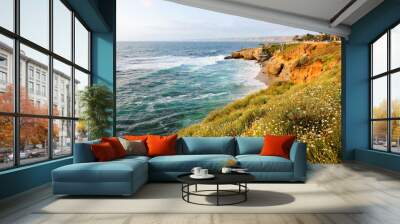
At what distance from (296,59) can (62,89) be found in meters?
7.22

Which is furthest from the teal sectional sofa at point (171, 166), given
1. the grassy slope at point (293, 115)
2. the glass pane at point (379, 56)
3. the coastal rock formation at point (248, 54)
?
the coastal rock formation at point (248, 54)

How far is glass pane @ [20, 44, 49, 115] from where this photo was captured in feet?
18.9

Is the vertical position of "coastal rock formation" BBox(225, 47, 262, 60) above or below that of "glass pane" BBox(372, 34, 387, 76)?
above

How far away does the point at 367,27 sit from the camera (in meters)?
9.34

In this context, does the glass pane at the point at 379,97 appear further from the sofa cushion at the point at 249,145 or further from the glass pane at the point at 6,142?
the glass pane at the point at 6,142

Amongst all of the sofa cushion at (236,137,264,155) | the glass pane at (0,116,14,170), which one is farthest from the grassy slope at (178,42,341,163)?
the glass pane at (0,116,14,170)

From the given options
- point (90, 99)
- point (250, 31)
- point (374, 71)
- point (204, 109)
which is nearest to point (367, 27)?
point (374, 71)

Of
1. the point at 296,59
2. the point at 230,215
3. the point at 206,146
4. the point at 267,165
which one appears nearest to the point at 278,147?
the point at 267,165

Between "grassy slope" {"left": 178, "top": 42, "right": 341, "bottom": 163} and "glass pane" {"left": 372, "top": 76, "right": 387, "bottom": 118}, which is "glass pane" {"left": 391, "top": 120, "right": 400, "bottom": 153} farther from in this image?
"grassy slope" {"left": 178, "top": 42, "right": 341, "bottom": 163}

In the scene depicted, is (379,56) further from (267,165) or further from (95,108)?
(95,108)

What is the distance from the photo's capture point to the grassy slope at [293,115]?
35.1 feet

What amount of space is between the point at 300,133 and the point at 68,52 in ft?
21.1

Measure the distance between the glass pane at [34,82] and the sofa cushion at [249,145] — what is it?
3419 millimetres

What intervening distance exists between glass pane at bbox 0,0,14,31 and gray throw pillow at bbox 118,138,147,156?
8.86ft
